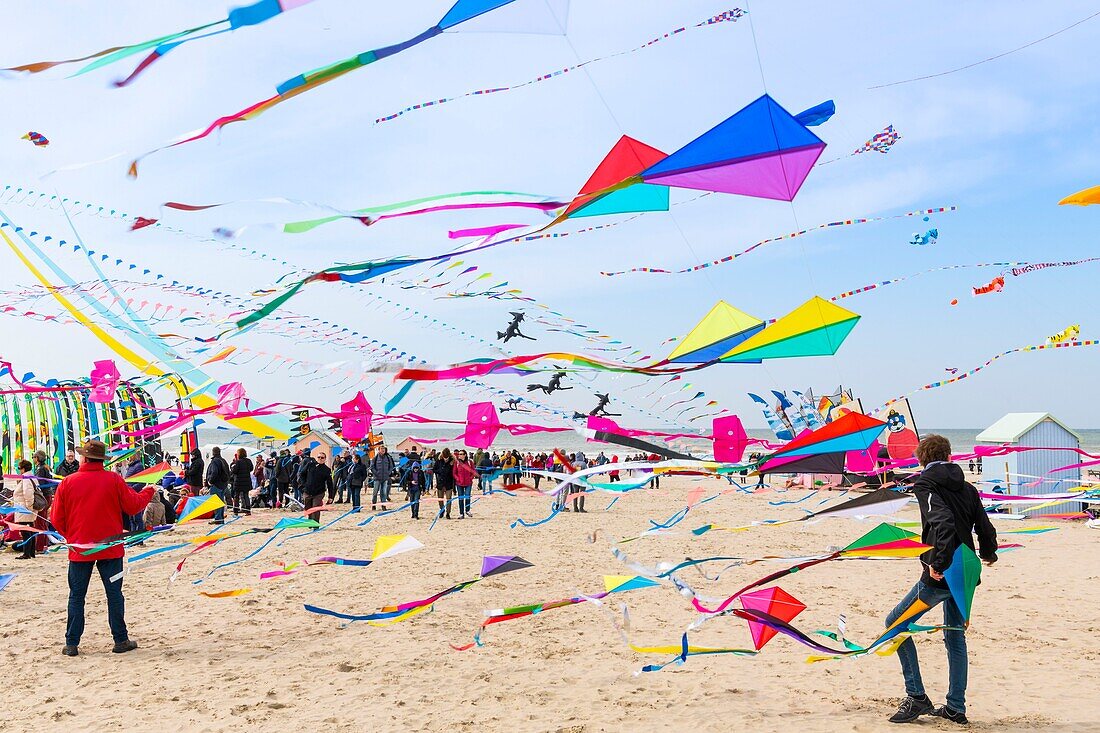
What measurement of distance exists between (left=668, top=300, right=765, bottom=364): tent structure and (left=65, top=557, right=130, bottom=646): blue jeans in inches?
149

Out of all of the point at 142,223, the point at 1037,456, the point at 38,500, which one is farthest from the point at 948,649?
the point at 1037,456

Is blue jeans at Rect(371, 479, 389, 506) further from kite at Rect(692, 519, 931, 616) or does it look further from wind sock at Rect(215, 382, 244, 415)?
kite at Rect(692, 519, 931, 616)

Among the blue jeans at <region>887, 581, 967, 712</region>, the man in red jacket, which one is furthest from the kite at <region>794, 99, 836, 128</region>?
the man in red jacket

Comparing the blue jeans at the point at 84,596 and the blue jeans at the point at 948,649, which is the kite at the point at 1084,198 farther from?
the blue jeans at the point at 84,596

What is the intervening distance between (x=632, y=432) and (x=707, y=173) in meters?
2.12

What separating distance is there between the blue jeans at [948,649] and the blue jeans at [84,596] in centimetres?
450

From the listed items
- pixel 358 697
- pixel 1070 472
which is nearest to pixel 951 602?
pixel 358 697

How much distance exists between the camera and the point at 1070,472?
1470 centimetres

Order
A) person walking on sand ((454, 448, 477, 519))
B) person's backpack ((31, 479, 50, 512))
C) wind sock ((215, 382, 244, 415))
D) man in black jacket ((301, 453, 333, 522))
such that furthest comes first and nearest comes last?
1. person walking on sand ((454, 448, 477, 519))
2. man in black jacket ((301, 453, 333, 522))
3. person's backpack ((31, 479, 50, 512))
4. wind sock ((215, 382, 244, 415))

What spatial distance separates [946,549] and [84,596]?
4.96 meters

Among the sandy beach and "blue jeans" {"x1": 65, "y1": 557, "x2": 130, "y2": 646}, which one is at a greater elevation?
"blue jeans" {"x1": 65, "y1": 557, "x2": 130, "y2": 646}

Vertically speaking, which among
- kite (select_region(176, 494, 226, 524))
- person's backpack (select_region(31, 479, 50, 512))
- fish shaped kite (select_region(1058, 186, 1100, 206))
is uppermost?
fish shaped kite (select_region(1058, 186, 1100, 206))

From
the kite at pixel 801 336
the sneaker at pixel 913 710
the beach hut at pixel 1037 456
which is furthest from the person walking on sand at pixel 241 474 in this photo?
the beach hut at pixel 1037 456

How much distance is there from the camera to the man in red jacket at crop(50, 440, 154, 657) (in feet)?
16.1
